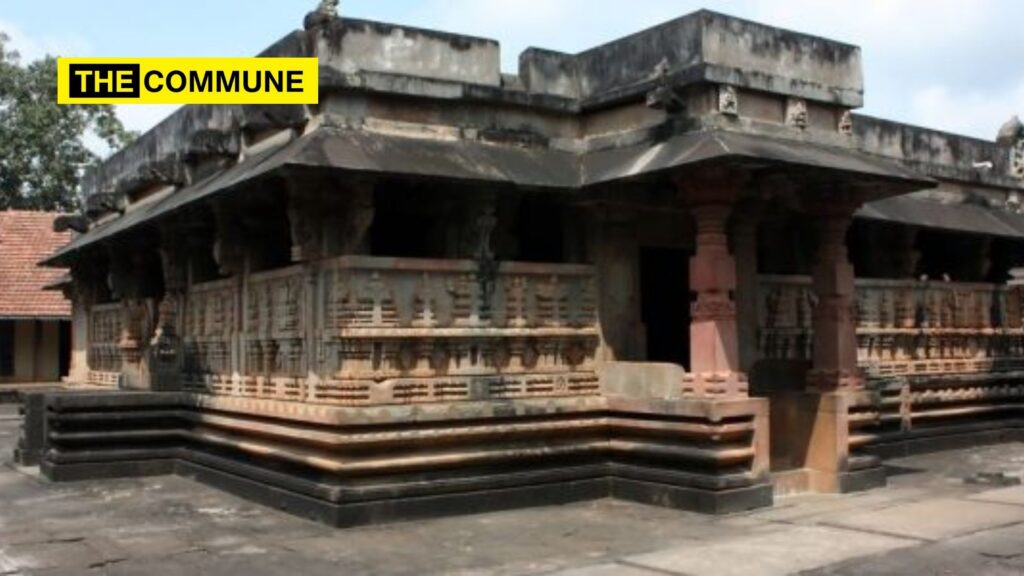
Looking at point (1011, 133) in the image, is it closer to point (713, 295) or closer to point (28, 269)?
point (713, 295)

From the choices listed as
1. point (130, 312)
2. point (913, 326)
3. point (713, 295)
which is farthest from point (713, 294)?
point (130, 312)

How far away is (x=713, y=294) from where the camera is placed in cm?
1038

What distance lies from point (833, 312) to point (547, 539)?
4.31m

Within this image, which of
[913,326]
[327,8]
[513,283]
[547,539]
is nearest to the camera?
[547,539]

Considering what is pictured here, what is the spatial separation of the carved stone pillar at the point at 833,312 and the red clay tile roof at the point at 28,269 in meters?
20.7

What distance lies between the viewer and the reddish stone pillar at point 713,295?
10297 mm

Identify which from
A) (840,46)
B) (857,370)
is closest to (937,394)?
(857,370)

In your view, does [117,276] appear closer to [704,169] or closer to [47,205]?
[704,169]

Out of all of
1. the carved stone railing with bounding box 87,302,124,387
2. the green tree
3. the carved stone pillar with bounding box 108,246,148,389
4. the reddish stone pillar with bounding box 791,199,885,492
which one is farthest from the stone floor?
the green tree

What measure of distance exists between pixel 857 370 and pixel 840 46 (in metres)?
3.53

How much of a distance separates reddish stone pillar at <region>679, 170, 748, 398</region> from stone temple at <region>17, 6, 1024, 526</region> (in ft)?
0.10

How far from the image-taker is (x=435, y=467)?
10.2 metres

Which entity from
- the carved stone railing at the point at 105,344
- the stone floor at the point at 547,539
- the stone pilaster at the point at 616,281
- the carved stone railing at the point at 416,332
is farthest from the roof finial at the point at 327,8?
the carved stone railing at the point at 105,344

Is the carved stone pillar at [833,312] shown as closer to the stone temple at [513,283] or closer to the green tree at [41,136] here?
the stone temple at [513,283]
